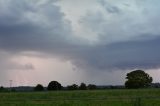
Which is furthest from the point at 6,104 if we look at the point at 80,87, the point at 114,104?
the point at 80,87

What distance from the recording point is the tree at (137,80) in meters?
Result: 127

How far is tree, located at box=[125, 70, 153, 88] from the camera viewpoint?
12675cm

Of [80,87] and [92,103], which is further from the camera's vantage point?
[80,87]

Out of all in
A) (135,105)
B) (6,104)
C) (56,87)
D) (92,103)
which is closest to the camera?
(135,105)

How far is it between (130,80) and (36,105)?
319ft

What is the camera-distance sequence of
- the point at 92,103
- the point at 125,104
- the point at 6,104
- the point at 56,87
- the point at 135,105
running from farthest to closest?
the point at 56,87, the point at 125,104, the point at 92,103, the point at 6,104, the point at 135,105

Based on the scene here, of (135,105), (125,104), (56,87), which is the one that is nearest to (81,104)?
(125,104)

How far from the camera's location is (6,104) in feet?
89.1

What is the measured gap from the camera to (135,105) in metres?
22.5

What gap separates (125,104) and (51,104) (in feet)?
16.6

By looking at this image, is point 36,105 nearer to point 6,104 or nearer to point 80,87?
point 6,104

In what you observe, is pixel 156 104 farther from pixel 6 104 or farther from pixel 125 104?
pixel 6 104

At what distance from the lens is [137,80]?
414 feet

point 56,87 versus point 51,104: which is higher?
point 56,87
